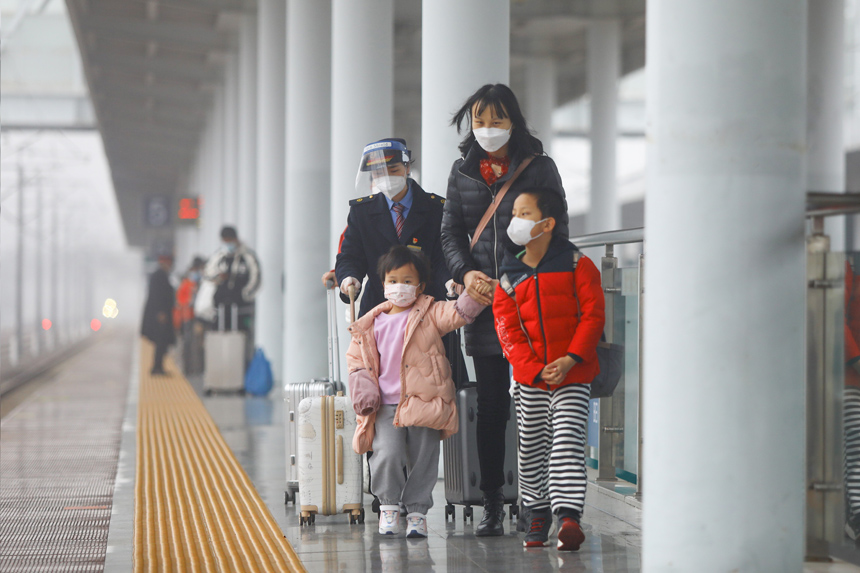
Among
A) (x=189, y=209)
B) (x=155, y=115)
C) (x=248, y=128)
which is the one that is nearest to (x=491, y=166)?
(x=248, y=128)

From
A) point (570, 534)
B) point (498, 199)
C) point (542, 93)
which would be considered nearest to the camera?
point (570, 534)

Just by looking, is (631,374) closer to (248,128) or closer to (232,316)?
(232,316)

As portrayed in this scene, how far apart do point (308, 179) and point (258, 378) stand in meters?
2.76

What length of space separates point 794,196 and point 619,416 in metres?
2.49

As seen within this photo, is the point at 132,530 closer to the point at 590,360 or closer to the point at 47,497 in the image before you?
the point at 47,497

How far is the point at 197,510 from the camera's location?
6.18 meters

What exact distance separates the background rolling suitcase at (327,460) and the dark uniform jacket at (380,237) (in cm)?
55

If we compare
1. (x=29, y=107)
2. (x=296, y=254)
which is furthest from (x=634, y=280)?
(x=29, y=107)

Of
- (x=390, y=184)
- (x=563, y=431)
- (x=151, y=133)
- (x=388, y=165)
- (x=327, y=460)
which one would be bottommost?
(x=327, y=460)

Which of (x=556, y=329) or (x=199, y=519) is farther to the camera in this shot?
(x=199, y=519)

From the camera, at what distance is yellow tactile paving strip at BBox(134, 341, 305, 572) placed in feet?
15.9

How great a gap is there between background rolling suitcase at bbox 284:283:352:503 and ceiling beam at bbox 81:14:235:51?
16401mm

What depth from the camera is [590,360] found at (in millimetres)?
4762

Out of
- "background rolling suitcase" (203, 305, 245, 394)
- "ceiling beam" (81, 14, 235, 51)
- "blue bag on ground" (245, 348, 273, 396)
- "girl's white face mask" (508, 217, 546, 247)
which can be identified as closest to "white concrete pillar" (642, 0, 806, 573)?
"girl's white face mask" (508, 217, 546, 247)
